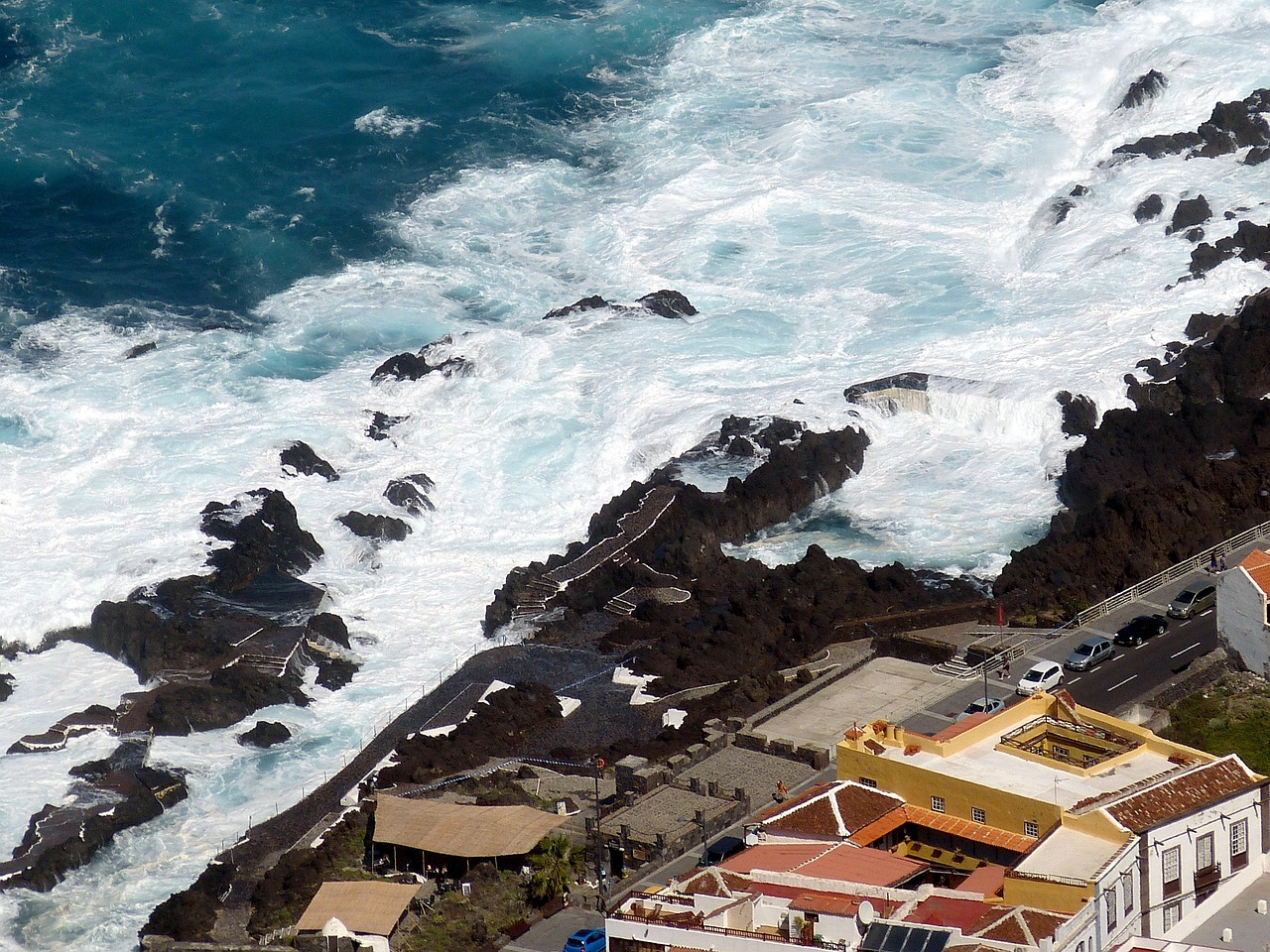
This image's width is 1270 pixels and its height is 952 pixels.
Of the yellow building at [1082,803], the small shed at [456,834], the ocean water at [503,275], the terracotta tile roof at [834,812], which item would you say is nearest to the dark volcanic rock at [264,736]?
the ocean water at [503,275]

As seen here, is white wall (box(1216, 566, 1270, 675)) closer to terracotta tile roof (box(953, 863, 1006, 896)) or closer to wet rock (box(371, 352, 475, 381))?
terracotta tile roof (box(953, 863, 1006, 896))

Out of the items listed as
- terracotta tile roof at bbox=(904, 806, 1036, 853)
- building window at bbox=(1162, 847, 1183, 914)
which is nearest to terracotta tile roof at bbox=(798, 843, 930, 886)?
terracotta tile roof at bbox=(904, 806, 1036, 853)

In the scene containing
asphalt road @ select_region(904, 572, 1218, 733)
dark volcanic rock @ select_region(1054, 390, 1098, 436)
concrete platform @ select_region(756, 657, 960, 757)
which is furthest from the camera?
dark volcanic rock @ select_region(1054, 390, 1098, 436)

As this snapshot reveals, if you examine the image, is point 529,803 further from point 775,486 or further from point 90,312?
point 90,312

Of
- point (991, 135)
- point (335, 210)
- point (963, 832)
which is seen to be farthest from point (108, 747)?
point (991, 135)

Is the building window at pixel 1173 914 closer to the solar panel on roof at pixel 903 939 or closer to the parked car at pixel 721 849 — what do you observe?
the solar panel on roof at pixel 903 939
